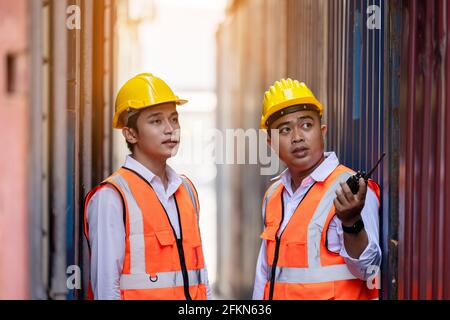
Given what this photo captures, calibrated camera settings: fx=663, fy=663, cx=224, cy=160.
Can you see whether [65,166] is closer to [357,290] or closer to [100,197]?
[100,197]

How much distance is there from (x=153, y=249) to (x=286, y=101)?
1121mm

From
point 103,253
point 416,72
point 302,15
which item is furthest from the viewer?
point 302,15

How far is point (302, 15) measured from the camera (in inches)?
195

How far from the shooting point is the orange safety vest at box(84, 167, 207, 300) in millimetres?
3557

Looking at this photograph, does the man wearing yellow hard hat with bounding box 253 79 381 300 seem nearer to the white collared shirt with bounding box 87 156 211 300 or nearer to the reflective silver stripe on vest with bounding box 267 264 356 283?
the reflective silver stripe on vest with bounding box 267 264 356 283

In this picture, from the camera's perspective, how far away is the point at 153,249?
11.7ft

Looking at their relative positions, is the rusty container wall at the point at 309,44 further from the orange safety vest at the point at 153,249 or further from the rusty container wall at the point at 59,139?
the rusty container wall at the point at 59,139

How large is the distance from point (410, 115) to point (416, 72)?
22cm

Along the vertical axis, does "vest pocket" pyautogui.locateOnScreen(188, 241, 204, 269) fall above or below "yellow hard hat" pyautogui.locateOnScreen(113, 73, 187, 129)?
below

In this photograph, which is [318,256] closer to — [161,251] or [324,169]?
[324,169]

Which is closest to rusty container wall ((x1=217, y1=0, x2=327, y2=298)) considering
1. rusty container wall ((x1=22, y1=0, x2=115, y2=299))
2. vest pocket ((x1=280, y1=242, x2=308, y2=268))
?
vest pocket ((x1=280, y1=242, x2=308, y2=268))

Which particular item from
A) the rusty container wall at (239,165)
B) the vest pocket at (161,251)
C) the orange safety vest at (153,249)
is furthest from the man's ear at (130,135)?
the rusty container wall at (239,165)

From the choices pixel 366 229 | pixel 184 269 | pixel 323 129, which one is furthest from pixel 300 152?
pixel 184 269

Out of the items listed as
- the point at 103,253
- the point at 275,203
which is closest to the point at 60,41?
the point at 103,253
